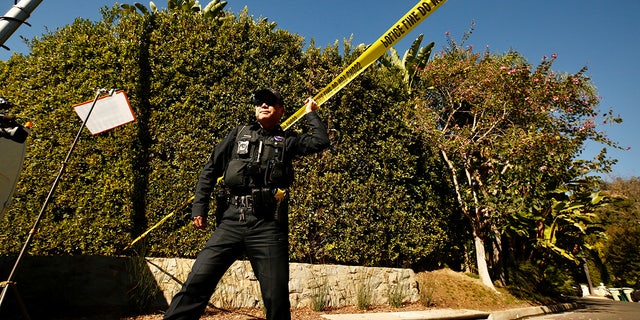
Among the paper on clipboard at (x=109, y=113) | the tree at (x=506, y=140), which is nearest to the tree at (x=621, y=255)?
the tree at (x=506, y=140)

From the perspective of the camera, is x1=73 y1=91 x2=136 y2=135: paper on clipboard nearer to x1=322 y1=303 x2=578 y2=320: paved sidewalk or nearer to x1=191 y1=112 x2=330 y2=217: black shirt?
x1=191 y1=112 x2=330 y2=217: black shirt

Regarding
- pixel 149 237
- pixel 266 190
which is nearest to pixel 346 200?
pixel 149 237

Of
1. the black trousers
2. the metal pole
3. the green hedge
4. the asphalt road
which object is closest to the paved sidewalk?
the asphalt road

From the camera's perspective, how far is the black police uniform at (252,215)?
96.1 inches

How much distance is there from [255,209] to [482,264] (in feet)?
24.4

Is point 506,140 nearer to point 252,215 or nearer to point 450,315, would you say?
point 450,315

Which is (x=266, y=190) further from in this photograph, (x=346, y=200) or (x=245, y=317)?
(x=346, y=200)

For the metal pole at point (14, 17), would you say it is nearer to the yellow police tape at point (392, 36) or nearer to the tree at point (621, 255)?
the yellow police tape at point (392, 36)

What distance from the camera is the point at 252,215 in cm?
264

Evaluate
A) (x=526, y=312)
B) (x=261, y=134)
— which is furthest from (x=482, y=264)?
(x=261, y=134)

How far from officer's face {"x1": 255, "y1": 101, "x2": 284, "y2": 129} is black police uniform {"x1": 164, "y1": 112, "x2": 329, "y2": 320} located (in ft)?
0.28

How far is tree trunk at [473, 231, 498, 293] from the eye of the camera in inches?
327

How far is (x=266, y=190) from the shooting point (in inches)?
104

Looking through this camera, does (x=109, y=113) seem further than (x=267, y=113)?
Yes
